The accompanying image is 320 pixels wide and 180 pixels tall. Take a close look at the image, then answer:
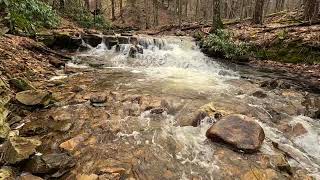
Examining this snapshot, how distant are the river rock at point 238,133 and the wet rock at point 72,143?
2.40m

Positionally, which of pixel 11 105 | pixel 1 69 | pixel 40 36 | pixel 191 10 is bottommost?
pixel 11 105

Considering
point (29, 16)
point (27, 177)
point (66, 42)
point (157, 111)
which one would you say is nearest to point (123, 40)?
point (66, 42)

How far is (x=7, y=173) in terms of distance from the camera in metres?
4.02

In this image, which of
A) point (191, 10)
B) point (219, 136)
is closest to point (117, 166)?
point (219, 136)

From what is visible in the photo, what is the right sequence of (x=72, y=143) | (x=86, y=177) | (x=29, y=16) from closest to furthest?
(x=86, y=177) < (x=72, y=143) < (x=29, y=16)

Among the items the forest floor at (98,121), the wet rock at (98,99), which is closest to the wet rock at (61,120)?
the forest floor at (98,121)

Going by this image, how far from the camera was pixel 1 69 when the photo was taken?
735cm

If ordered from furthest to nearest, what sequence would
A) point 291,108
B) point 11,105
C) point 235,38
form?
point 235,38
point 291,108
point 11,105

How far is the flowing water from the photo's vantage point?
189 inches

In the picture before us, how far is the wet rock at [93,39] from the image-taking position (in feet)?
47.8

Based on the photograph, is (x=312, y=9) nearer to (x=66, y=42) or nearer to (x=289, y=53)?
(x=289, y=53)

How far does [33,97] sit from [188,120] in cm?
355

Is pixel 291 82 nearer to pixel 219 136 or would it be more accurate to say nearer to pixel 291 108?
pixel 291 108

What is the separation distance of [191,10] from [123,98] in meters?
41.1
